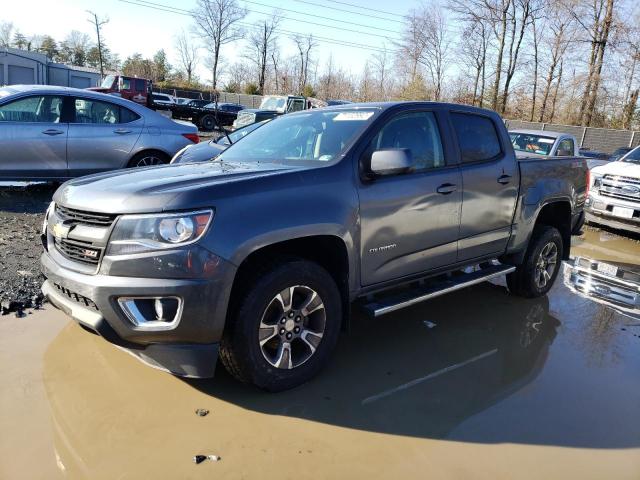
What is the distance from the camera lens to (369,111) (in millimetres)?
3652

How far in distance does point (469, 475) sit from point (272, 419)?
111 centimetres

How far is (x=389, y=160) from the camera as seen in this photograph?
3.20m

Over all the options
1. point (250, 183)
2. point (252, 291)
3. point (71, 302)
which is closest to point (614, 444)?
point (252, 291)

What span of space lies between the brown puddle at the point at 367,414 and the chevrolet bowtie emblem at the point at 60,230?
0.91m

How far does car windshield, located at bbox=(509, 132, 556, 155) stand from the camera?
9.93 metres

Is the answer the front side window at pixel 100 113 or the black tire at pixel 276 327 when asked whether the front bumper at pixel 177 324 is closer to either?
the black tire at pixel 276 327

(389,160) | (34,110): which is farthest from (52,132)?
(389,160)

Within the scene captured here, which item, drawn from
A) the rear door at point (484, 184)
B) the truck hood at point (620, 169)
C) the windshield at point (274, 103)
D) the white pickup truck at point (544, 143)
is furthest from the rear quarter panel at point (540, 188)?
the windshield at point (274, 103)

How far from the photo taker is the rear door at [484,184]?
4.08 meters

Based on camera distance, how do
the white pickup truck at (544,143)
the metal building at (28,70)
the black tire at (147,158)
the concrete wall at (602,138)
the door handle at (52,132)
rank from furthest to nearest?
the metal building at (28,70), the concrete wall at (602,138), the white pickup truck at (544,143), the black tire at (147,158), the door handle at (52,132)

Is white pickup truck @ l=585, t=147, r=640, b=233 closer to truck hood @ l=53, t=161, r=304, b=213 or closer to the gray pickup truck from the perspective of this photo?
the gray pickup truck

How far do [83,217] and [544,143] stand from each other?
9513 mm

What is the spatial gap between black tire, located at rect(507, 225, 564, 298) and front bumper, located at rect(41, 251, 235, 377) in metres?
3.43

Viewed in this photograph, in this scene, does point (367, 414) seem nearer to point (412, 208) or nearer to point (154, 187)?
point (412, 208)
